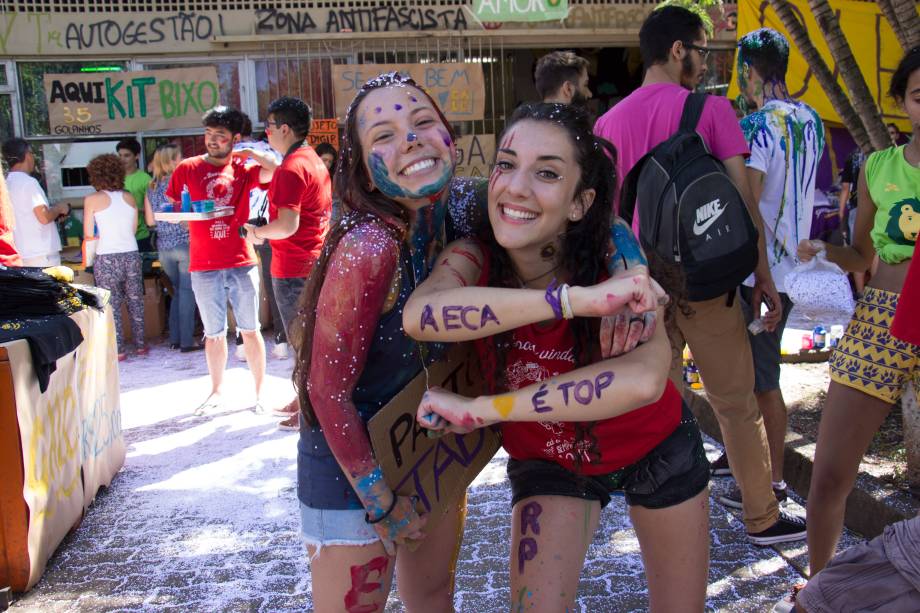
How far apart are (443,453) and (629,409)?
23.1 inches

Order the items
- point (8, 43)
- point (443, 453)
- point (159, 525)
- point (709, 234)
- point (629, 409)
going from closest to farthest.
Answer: point (629, 409)
point (443, 453)
point (709, 234)
point (159, 525)
point (8, 43)

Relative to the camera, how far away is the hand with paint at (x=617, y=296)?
74.0 inches

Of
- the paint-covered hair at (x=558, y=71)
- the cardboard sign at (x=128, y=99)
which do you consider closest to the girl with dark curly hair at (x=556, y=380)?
the paint-covered hair at (x=558, y=71)

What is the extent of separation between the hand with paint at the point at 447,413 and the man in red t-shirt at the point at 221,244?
4.47 metres

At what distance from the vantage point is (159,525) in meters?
4.41

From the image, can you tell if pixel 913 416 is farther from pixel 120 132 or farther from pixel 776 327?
pixel 120 132

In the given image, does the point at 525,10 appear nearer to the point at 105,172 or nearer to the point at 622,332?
the point at 105,172

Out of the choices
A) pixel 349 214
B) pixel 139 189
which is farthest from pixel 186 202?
pixel 349 214

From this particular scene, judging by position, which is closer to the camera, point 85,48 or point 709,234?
point 709,234

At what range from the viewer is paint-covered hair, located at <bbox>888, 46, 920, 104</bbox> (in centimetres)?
286

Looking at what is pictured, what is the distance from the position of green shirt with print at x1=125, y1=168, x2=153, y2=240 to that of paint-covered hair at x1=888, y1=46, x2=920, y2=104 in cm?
798

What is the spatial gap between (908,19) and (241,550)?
14.7 ft

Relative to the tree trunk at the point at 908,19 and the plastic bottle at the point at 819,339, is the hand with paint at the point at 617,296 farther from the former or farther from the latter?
the plastic bottle at the point at 819,339

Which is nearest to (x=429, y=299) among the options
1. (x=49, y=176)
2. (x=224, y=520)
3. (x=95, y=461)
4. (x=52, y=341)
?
(x=52, y=341)
